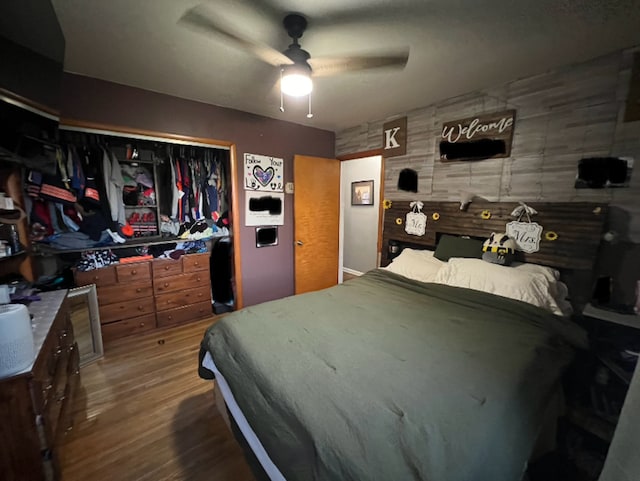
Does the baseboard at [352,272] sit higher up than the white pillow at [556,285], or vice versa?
the white pillow at [556,285]

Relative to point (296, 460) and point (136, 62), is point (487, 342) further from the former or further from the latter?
point (136, 62)

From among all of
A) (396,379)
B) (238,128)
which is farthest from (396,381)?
(238,128)

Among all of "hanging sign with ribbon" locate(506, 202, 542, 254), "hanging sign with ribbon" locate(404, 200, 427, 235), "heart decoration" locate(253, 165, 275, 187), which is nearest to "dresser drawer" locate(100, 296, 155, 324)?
"heart decoration" locate(253, 165, 275, 187)

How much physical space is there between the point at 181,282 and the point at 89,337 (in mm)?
841

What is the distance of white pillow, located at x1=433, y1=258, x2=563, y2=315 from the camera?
1752 mm

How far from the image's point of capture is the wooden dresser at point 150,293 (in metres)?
2.44

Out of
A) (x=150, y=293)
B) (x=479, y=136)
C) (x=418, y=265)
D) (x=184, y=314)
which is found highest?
(x=479, y=136)

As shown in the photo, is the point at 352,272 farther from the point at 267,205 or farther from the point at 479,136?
the point at 479,136

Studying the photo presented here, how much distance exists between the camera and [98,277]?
2371mm

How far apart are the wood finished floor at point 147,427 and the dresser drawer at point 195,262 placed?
34.8 inches

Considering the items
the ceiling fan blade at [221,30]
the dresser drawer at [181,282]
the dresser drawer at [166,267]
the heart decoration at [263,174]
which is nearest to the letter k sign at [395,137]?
the heart decoration at [263,174]

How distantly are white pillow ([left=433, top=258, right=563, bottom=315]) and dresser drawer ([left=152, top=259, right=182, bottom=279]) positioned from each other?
2.58 m

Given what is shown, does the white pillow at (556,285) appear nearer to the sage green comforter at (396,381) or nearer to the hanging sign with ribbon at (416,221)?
the sage green comforter at (396,381)

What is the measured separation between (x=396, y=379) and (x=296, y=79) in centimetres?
163
